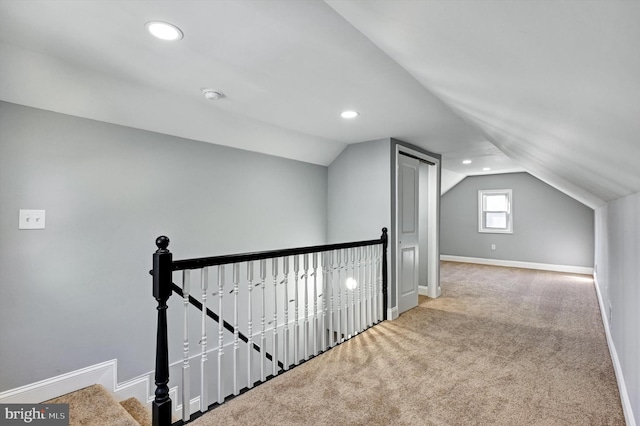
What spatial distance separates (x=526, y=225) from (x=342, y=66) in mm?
6950

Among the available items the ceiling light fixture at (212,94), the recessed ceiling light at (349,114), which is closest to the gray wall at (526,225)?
the recessed ceiling light at (349,114)

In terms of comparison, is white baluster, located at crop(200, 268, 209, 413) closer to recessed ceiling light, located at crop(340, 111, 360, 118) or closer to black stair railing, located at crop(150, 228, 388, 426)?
black stair railing, located at crop(150, 228, 388, 426)

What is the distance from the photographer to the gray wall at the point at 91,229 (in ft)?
6.95

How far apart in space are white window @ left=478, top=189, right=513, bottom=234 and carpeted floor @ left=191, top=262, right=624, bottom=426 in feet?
11.9

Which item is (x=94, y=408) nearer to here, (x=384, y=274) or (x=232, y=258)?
(x=232, y=258)

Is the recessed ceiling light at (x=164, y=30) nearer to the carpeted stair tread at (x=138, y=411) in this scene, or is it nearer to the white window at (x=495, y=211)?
the carpeted stair tread at (x=138, y=411)

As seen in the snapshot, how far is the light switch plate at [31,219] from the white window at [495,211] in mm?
7970

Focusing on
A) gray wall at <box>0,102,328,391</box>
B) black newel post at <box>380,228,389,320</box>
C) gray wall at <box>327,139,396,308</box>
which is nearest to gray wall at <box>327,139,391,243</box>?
gray wall at <box>327,139,396,308</box>

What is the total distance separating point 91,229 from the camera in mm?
2455

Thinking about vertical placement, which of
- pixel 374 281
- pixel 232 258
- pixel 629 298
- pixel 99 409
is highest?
pixel 232 258

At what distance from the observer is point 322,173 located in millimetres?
4398

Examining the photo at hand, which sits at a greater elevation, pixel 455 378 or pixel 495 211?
pixel 495 211

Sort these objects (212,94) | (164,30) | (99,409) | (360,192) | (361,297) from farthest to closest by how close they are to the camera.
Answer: (360,192) < (361,297) < (212,94) < (99,409) < (164,30)

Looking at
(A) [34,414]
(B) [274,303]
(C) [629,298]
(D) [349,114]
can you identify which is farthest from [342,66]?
(A) [34,414]
